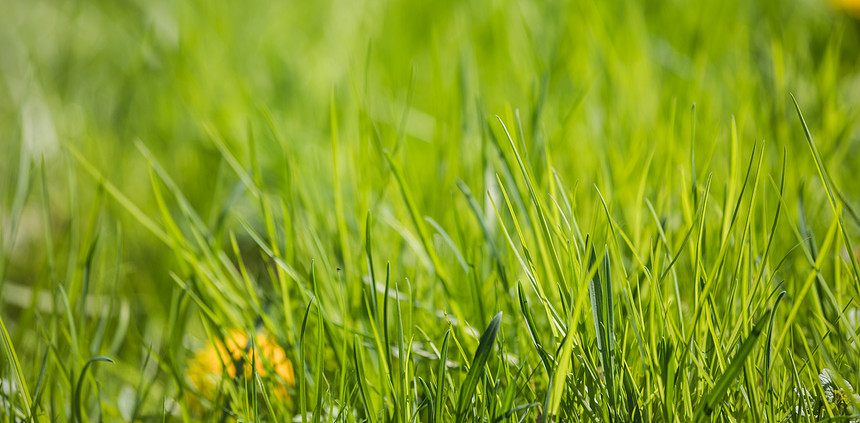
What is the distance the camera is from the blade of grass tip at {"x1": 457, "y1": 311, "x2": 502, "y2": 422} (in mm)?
433

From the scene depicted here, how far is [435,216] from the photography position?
2.54 ft

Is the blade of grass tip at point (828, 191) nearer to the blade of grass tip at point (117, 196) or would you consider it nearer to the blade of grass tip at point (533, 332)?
the blade of grass tip at point (533, 332)

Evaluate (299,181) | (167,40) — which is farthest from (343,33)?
(299,181)

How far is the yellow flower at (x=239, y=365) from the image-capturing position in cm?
56

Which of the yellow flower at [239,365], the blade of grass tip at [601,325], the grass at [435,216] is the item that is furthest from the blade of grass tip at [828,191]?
the yellow flower at [239,365]

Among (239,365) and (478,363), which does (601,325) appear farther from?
(239,365)

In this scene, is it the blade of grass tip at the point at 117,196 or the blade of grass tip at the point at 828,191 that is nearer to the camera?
the blade of grass tip at the point at 828,191

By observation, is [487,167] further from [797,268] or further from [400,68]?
[400,68]

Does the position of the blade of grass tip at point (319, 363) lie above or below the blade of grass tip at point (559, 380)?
below

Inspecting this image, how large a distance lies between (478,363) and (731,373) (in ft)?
0.56

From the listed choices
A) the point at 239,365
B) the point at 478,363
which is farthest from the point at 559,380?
the point at 239,365

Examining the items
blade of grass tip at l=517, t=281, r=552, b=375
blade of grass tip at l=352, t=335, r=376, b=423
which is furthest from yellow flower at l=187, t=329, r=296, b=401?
blade of grass tip at l=517, t=281, r=552, b=375

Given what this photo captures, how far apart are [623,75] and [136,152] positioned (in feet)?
2.73

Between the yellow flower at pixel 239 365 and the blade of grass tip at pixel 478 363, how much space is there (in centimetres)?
19
